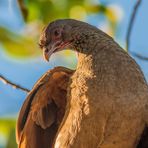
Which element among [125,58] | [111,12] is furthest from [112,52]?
[111,12]

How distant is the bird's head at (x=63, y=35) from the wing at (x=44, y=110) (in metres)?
0.24

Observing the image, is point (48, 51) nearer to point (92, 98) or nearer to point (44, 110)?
point (44, 110)

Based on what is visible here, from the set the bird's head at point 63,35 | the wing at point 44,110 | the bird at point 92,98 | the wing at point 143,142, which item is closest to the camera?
the bird at point 92,98

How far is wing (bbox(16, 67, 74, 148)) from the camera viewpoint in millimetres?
5867

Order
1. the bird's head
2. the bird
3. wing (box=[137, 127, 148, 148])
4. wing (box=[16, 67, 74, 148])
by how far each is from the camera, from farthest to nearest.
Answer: the bird's head < wing (box=[16, 67, 74, 148]) < wing (box=[137, 127, 148, 148]) < the bird

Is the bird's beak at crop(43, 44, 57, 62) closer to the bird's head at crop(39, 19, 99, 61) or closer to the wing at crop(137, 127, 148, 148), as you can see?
the bird's head at crop(39, 19, 99, 61)

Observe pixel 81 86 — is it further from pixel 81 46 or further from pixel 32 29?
pixel 32 29

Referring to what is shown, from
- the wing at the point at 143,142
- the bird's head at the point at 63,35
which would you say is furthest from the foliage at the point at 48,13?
the wing at the point at 143,142

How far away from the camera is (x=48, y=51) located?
599 cm

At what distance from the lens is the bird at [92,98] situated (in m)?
5.45

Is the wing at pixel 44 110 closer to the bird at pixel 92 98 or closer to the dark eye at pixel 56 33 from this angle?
the bird at pixel 92 98

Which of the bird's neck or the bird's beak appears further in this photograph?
the bird's beak

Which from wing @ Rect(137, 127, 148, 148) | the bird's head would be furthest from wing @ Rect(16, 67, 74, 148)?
wing @ Rect(137, 127, 148, 148)

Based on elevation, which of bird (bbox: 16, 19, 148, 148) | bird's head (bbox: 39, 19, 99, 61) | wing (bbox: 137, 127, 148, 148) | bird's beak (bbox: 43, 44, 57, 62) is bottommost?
wing (bbox: 137, 127, 148, 148)
